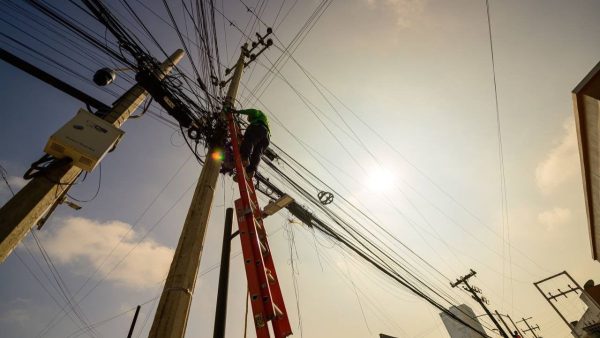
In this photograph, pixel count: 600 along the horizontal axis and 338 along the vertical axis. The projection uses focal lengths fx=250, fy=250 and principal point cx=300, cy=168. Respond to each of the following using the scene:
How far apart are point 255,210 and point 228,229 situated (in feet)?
5.22

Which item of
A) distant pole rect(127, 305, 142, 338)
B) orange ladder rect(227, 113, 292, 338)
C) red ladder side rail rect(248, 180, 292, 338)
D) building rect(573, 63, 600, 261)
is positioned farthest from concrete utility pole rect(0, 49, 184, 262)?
distant pole rect(127, 305, 142, 338)

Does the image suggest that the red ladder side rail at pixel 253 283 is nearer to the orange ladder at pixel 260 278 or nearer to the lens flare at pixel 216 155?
the orange ladder at pixel 260 278

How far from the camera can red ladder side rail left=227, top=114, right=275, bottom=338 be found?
218 centimetres

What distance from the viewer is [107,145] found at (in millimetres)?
3482

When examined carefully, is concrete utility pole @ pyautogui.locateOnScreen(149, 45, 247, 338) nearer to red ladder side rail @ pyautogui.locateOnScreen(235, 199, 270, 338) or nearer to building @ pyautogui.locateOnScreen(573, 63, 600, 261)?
red ladder side rail @ pyautogui.locateOnScreen(235, 199, 270, 338)

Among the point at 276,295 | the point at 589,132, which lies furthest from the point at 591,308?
the point at 276,295

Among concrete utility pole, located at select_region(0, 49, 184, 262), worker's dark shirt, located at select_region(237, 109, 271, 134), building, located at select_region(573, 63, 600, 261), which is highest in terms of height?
worker's dark shirt, located at select_region(237, 109, 271, 134)

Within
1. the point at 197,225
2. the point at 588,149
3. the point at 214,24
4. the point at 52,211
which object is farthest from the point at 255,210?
the point at 588,149

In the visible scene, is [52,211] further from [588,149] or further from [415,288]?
[588,149]

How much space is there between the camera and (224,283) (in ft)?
14.3

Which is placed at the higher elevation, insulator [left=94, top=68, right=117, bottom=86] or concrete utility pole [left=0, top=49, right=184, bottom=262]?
insulator [left=94, top=68, right=117, bottom=86]

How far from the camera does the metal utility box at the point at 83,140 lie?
3.16 m

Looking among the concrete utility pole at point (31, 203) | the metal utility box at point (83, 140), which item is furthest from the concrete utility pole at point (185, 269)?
the concrete utility pole at point (31, 203)

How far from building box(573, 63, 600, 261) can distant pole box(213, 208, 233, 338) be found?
8176mm
